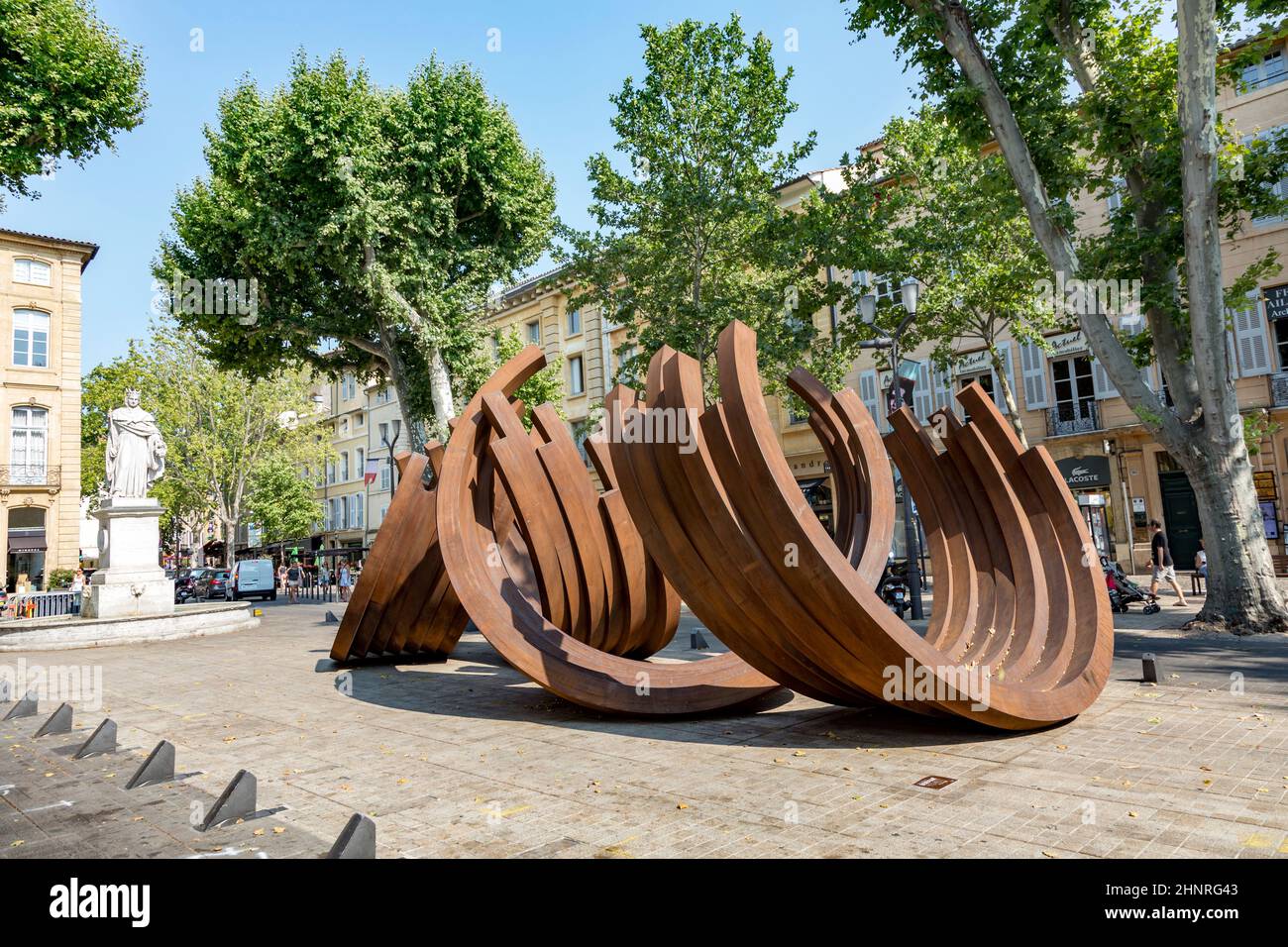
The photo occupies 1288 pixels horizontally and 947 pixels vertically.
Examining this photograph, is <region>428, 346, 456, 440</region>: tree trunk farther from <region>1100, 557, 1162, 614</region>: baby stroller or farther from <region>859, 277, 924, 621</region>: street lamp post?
<region>1100, 557, 1162, 614</region>: baby stroller

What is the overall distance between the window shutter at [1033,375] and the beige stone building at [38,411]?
133 ft

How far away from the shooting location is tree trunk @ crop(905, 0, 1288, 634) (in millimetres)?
12336

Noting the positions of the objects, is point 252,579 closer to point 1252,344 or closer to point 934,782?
point 934,782

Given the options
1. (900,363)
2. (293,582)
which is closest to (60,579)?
(293,582)

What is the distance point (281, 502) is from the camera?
171 ft

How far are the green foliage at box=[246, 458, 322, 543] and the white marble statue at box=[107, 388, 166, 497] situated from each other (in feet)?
100.0

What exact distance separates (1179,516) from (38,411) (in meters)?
46.7

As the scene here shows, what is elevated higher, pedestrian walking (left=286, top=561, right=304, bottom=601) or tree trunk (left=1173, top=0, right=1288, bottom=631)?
tree trunk (left=1173, top=0, right=1288, bottom=631)

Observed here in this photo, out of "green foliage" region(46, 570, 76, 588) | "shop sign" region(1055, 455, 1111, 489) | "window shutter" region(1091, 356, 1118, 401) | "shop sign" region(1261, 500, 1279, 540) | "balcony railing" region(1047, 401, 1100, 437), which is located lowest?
"green foliage" region(46, 570, 76, 588)

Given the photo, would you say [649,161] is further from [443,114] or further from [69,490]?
[69,490]

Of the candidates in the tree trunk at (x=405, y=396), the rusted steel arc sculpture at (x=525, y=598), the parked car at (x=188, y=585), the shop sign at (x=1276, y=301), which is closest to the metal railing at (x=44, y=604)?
the tree trunk at (x=405, y=396)

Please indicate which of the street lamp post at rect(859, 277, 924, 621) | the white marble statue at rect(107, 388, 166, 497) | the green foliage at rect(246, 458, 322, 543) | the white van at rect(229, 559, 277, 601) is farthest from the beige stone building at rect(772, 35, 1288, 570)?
the green foliage at rect(246, 458, 322, 543)

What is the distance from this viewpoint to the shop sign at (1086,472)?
2702cm
